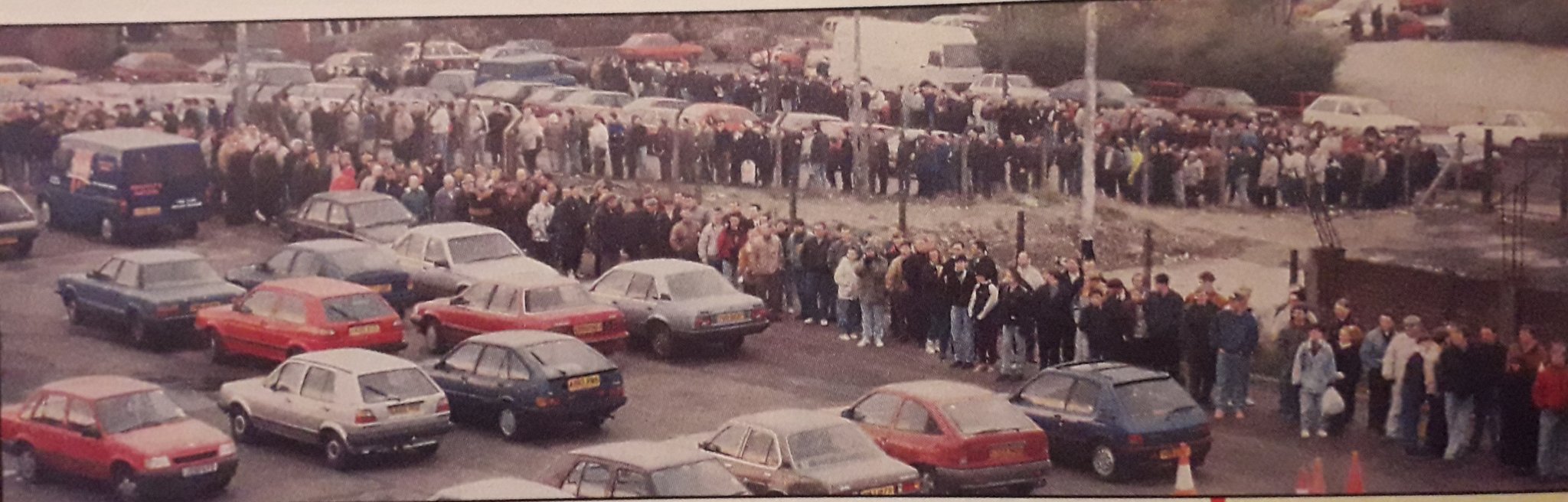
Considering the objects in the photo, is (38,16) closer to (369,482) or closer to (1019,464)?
(369,482)

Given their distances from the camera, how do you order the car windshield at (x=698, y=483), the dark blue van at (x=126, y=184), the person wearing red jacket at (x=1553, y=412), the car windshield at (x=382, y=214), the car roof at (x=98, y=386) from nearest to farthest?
the person wearing red jacket at (x=1553, y=412) → the car windshield at (x=698, y=483) → the car roof at (x=98, y=386) → the dark blue van at (x=126, y=184) → the car windshield at (x=382, y=214)

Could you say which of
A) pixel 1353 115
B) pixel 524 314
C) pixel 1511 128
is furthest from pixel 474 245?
pixel 1511 128

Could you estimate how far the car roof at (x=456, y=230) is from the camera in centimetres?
892

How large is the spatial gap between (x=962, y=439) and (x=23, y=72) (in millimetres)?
4873

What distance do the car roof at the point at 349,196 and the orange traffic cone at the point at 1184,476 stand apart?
4254mm

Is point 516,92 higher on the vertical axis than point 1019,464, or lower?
higher

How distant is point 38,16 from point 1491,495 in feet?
24.2

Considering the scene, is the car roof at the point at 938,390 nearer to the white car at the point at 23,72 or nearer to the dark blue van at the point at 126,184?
the dark blue van at the point at 126,184

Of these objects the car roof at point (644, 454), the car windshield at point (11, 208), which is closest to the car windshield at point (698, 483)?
the car roof at point (644, 454)

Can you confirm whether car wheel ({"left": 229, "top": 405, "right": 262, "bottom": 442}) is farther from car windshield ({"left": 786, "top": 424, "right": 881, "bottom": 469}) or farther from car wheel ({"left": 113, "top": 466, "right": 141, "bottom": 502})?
car windshield ({"left": 786, "top": 424, "right": 881, "bottom": 469})

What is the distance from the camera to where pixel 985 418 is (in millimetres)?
8359

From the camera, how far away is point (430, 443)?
8445 mm

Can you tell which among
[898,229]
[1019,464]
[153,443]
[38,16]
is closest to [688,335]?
[898,229]

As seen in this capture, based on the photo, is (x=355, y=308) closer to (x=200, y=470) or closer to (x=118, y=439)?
(x=200, y=470)
